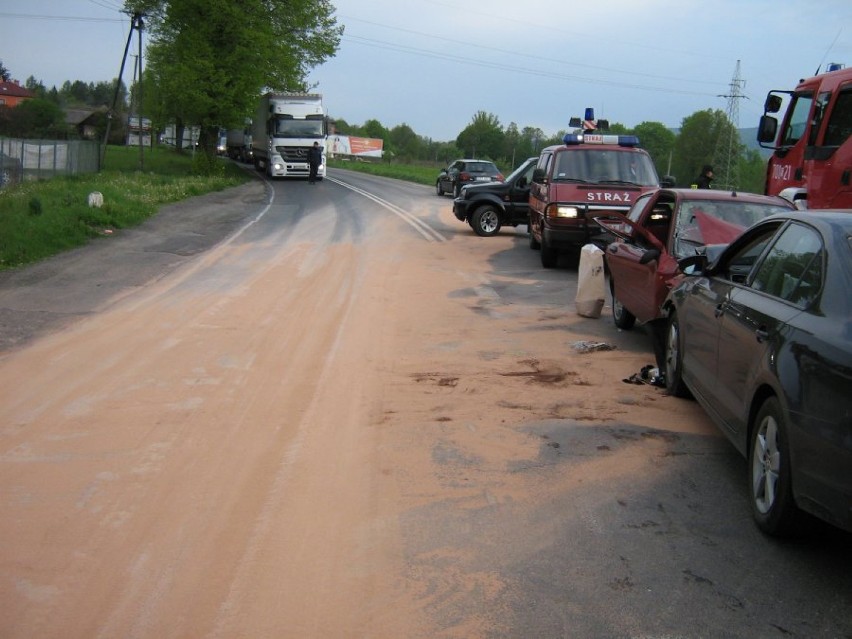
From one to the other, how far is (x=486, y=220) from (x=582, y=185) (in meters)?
5.82

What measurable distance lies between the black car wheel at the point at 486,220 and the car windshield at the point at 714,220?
38.7 feet

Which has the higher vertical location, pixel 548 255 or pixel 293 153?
pixel 293 153

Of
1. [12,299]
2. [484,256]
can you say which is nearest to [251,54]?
[484,256]

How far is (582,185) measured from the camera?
624 inches

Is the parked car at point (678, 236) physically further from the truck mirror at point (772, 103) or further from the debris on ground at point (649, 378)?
the truck mirror at point (772, 103)

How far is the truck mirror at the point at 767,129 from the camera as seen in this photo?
535 inches

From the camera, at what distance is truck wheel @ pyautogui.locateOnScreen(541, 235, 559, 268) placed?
52.6 feet

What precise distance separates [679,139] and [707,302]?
54.3 m

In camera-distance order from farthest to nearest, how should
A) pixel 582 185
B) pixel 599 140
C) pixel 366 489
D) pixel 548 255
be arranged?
pixel 599 140, pixel 548 255, pixel 582 185, pixel 366 489

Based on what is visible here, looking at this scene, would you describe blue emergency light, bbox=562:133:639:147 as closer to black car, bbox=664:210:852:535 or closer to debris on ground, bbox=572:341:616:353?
debris on ground, bbox=572:341:616:353

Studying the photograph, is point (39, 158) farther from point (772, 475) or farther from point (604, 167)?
point (772, 475)

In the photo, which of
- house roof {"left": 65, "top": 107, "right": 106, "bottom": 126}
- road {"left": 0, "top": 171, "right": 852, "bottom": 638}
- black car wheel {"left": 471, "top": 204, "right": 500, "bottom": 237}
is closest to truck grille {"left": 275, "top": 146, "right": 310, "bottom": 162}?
black car wheel {"left": 471, "top": 204, "right": 500, "bottom": 237}

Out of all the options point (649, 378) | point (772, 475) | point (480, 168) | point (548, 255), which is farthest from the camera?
point (480, 168)

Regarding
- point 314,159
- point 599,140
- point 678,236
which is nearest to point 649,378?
point 678,236
